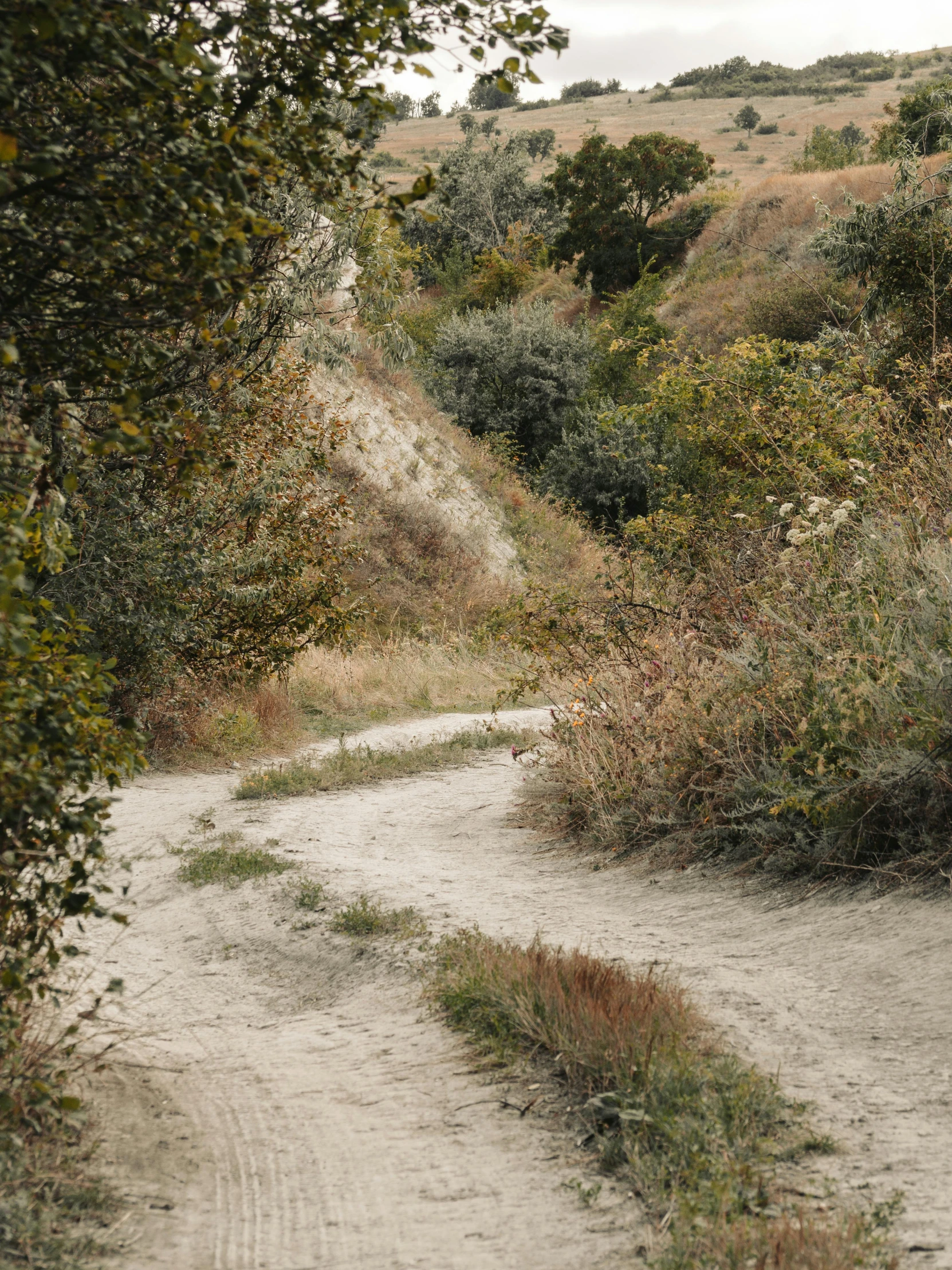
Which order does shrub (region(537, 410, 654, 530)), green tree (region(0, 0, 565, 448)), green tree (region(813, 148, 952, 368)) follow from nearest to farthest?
green tree (region(0, 0, 565, 448)), green tree (region(813, 148, 952, 368)), shrub (region(537, 410, 654, 530))

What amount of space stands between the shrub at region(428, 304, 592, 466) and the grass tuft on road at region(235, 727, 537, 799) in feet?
62.3

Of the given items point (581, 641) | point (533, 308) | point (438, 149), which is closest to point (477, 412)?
point (533, 308)

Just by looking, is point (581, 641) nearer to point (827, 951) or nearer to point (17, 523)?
point (827, 951)

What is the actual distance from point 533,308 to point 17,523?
3027cm

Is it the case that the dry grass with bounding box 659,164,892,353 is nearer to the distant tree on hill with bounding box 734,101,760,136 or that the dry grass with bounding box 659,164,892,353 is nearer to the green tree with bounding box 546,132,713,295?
the green tree with bounding box 546,132,713,295

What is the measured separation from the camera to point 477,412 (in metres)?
30.5

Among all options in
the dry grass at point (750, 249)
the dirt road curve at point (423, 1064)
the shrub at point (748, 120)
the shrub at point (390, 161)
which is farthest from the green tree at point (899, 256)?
the shrub at point (748, 120)

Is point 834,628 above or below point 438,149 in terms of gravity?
below

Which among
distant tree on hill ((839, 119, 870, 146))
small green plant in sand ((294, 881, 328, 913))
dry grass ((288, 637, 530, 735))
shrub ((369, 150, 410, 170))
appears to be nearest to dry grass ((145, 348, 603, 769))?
dry grass ((288, 637, 530, 735))

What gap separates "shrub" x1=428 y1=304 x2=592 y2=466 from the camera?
1188 inches

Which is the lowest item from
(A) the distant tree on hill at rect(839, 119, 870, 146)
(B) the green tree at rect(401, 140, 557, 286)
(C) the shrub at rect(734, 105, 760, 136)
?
(B) the green tree at rect(401, 140, 557, 286)

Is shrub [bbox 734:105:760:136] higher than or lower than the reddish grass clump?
higher

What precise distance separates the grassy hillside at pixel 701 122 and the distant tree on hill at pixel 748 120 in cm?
64

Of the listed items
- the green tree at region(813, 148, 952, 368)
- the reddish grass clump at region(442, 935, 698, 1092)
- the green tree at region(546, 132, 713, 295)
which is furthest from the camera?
the green tree at region(546, 132, 713, 295)
